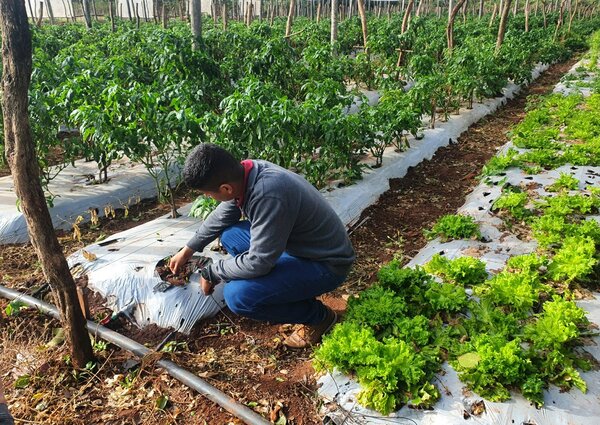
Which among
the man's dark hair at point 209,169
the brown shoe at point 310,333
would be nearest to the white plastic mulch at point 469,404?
the brown shoe at point 310,333

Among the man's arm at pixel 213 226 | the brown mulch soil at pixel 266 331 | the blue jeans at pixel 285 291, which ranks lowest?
the brown mulch soil at pixel 266 331

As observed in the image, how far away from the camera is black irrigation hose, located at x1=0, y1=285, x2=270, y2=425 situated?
260cm

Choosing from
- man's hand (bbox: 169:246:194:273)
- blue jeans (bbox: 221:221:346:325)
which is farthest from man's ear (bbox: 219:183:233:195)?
man's hand (bbox: 169:246:194:273)

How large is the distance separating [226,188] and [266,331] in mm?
1334

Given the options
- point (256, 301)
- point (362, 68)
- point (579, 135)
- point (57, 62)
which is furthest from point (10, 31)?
point (362, 68)

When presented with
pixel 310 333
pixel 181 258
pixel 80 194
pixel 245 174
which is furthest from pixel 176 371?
pixel 80 194

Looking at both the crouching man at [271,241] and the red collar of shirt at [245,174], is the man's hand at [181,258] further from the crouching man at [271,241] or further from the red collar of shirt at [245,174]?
the red collar of shirt at [245,174]

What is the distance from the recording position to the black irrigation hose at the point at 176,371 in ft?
8.54

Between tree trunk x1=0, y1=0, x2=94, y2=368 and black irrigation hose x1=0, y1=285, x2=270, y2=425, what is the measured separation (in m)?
0.24

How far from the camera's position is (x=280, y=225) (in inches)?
105

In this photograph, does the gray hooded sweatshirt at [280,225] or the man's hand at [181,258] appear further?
the man's hand at [181,258]

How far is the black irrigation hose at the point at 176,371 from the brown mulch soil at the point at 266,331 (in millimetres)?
85

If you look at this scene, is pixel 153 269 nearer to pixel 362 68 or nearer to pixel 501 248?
pixel 501 248

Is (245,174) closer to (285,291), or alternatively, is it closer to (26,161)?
(285,291)
